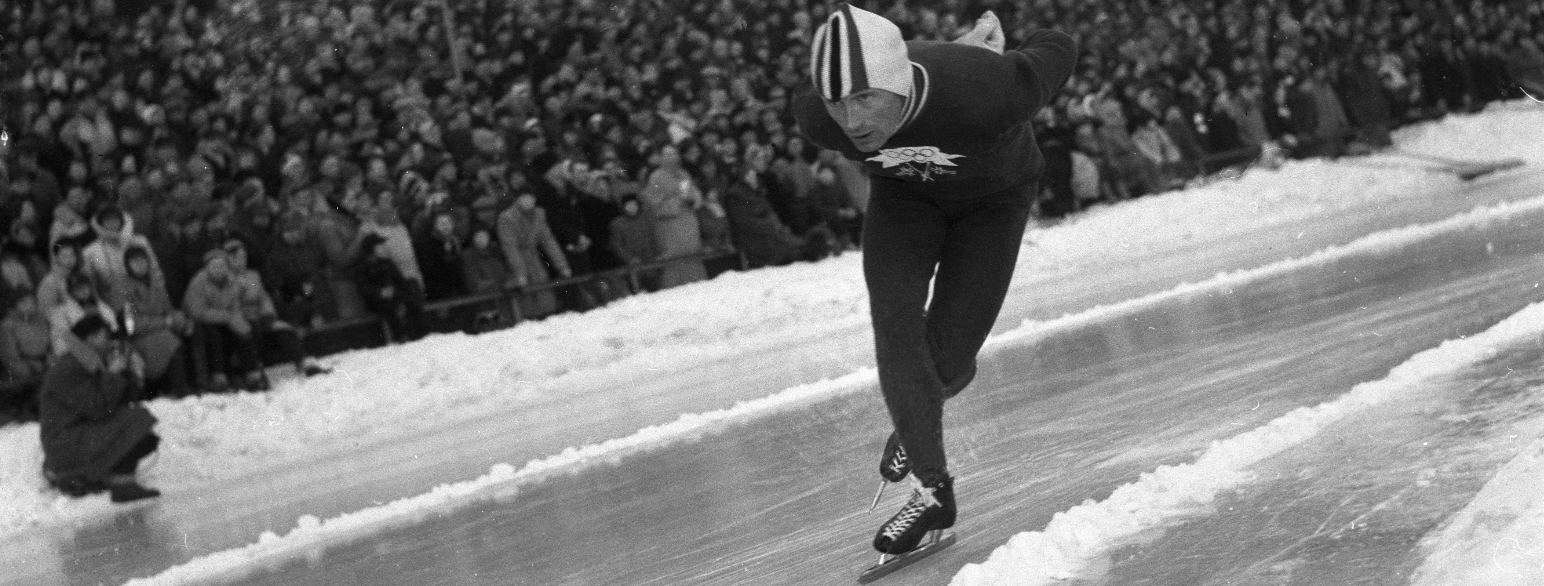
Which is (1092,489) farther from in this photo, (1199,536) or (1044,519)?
(1199,536)

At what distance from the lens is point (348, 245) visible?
13.2 meters

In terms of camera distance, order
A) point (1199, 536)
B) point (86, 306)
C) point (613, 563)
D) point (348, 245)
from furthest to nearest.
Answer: point (348, 245) < point (86, 306) < point (613, 563) < point (1199, 536)

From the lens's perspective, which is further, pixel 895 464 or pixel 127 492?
pixel 127 492

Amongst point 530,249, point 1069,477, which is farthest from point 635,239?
point 1069,477

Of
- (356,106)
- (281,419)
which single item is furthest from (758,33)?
(281,419)

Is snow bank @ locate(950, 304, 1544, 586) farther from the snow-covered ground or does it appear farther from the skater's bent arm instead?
the skater's bent arm

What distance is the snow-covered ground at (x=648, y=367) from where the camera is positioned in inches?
195

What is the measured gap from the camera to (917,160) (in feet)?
15.7

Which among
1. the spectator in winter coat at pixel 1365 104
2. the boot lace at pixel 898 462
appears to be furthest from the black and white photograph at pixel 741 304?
the spectator in winter coat at pixel 1365 104

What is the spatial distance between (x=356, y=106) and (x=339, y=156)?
643 millimetres

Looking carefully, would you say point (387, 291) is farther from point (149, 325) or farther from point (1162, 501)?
point (1162, 501)

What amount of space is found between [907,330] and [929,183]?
0.43m

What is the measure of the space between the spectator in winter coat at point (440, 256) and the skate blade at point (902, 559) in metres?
9.30

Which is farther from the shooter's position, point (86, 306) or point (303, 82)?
point (303, 82)
